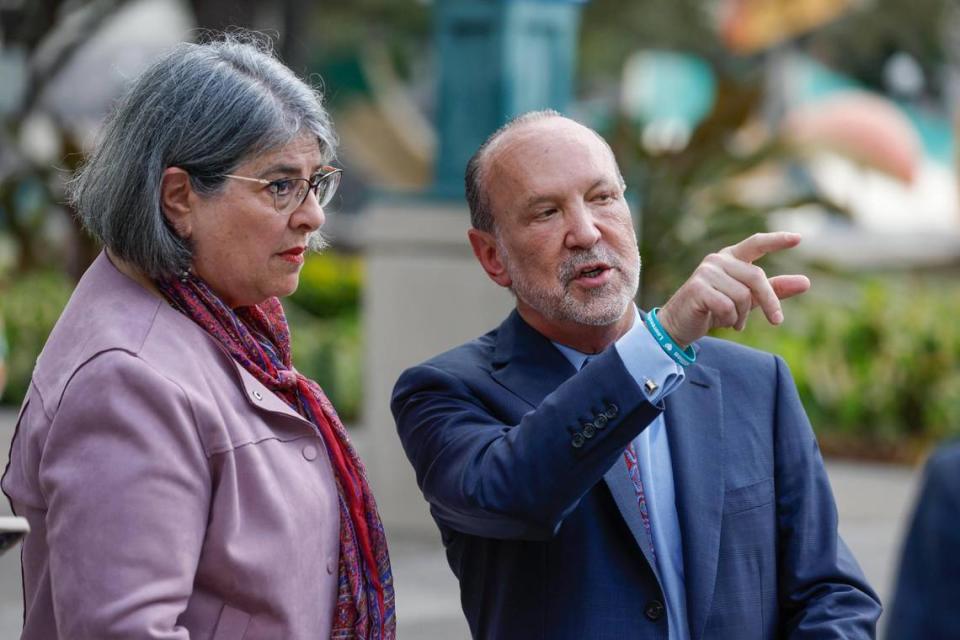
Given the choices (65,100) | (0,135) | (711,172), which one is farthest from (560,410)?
(65,100)

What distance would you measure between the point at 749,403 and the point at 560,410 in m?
0.51

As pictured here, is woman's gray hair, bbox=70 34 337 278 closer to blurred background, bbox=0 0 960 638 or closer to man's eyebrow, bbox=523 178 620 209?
blurred background, bbox=0 0 960 638

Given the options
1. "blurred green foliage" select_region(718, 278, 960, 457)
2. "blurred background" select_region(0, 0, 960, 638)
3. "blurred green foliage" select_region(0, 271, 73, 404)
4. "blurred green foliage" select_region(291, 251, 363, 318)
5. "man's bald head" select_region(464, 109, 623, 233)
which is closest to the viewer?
"man's bald head" select_region(464, 109, 623, 233)

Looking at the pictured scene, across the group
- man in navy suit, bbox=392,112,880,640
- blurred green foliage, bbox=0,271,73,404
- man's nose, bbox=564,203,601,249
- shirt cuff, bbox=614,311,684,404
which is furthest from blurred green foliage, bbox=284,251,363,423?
shirt cuff, bbox=614,311,684,404

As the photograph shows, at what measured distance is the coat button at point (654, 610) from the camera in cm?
256

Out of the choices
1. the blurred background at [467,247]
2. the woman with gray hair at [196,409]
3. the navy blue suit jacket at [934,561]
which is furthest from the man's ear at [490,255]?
the navy blue suit jacket at [934,561]

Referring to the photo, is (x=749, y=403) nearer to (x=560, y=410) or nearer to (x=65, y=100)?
(x=560, y=410)

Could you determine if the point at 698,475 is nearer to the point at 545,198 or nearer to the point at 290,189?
the point at 545,198

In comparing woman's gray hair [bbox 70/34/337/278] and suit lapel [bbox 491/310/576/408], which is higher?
woman's gray hair [bbox 70/34/337/278]

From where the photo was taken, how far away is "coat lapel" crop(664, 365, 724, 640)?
2574 millimetres

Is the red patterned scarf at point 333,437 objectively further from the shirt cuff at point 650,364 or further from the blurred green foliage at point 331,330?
the blurred green foliage at point 331,330

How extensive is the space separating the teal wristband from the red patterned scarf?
0.58m

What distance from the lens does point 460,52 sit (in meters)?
8.46

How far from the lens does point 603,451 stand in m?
2.40
